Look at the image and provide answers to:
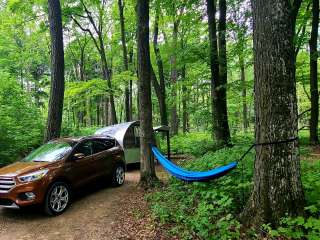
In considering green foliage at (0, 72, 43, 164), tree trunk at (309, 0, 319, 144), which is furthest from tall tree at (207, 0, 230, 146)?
green foliage at (0, 72, 43, 164)

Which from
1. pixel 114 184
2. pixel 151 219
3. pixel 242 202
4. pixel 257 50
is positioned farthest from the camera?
pixel 114 184

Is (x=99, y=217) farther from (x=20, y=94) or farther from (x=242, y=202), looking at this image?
(x=20, y=94)

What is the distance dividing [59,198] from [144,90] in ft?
11.1

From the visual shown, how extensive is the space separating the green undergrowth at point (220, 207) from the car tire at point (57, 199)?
185 centimetres

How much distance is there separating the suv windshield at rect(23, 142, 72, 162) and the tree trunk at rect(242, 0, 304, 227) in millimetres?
4740

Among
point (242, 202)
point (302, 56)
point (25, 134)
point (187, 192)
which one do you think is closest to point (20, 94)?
point (25, 134)

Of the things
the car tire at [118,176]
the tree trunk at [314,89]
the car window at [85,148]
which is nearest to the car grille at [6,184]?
the car window at [85,148]

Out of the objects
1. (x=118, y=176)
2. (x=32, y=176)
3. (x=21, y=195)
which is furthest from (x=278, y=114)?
(x=118, y=176)

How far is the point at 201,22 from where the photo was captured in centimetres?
1333

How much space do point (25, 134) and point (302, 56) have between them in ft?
53.4

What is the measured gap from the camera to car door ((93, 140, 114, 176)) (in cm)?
777

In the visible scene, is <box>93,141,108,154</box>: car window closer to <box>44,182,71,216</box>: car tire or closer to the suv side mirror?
the suv side mirror

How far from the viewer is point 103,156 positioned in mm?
8000

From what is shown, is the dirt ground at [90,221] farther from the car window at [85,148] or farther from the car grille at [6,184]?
the car window at [85,148]
